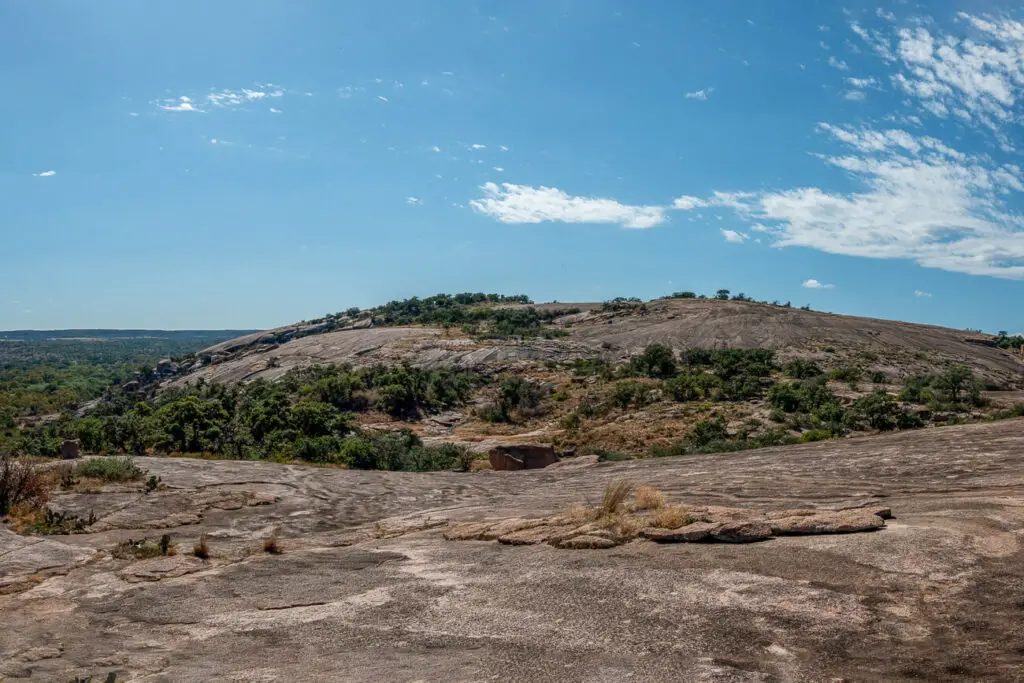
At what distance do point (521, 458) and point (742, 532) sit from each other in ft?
43.8

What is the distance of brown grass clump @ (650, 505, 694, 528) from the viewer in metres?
9.57

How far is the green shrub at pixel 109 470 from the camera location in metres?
14.3

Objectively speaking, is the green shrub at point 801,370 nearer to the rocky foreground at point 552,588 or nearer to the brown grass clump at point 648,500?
the rocky foreground at point 552,588

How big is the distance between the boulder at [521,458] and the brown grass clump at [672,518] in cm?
1185

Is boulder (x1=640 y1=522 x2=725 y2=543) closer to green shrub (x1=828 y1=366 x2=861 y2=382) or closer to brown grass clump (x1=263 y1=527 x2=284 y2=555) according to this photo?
brown grass clump (x1=263 y1=527 x2=284 y2=555)

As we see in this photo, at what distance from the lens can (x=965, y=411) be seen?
28469mm

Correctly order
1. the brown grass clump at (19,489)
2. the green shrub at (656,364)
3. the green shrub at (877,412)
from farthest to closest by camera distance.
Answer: the green shrub at (656,364), the green shrub at (877,412), the brown grass clump at (19,489)

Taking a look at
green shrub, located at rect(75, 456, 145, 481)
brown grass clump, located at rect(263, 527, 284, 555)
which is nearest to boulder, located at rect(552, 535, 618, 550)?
brown grass clump, located at rect(263, 527, 284, 555)

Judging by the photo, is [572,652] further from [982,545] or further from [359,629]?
[982,545]

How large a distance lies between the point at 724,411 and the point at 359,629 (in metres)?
27.4

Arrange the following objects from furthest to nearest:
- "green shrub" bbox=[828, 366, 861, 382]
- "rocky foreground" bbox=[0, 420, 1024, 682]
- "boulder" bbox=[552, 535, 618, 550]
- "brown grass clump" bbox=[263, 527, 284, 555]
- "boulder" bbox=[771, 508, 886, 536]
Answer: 1. "green shrub" bbox=[828, 366, 861, 382]
2. "brown grass clump" bbox=[263, 527, 284, 555]
3. "boulder" bbox=[552, 535, 618, 550]
4. "boulder" bbox=[771, 508, 886, 536]
5. "rocky foreground" bbox=[0, 420, 1024, 682]

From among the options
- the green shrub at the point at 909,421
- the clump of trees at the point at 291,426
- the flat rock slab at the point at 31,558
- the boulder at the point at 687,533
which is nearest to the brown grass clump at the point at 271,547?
the flat rock slab at the point at 31,558

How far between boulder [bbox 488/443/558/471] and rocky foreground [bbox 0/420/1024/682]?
8229 millimetres

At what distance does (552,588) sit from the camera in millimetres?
8227
